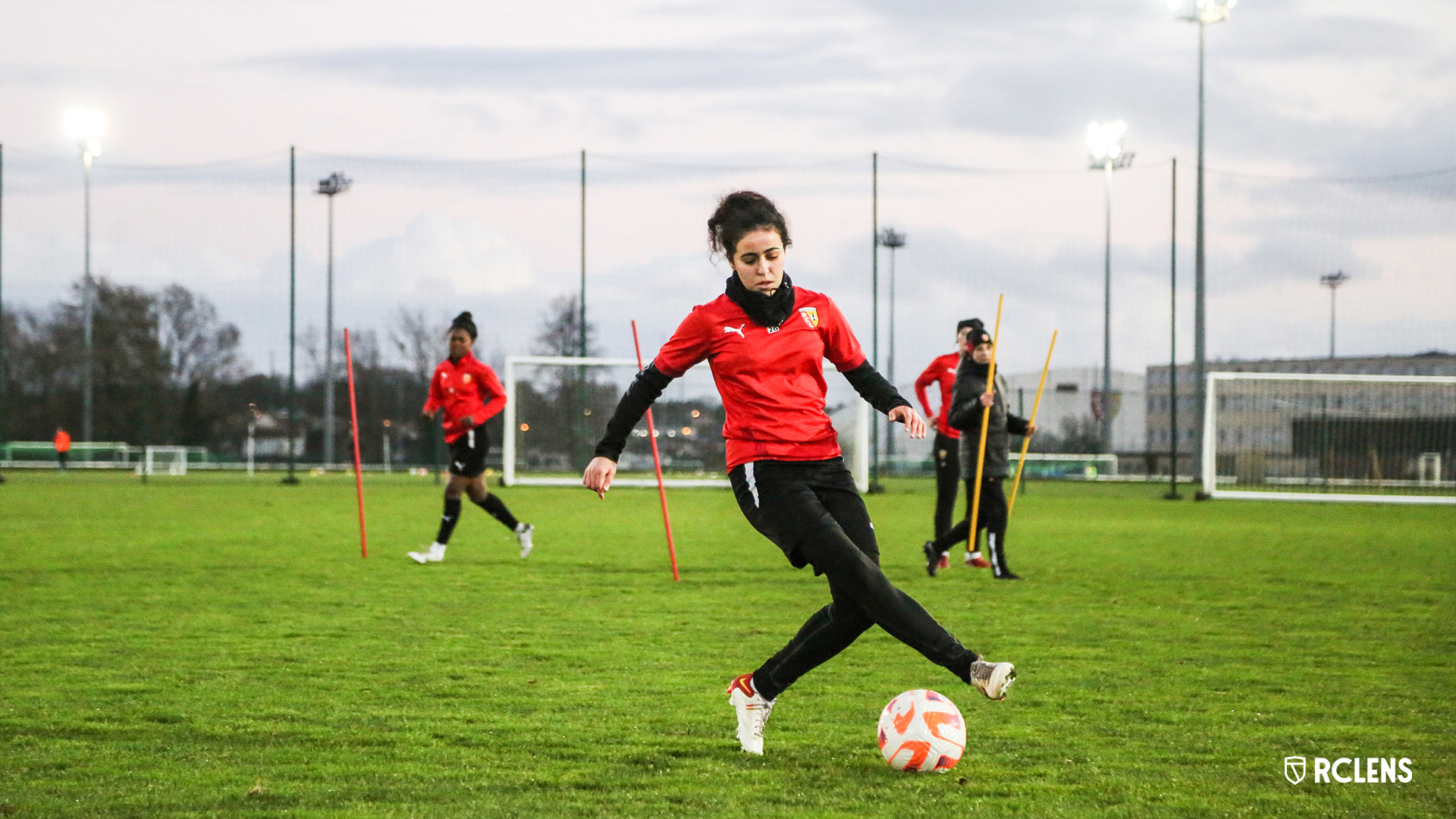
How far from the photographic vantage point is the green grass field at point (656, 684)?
13.0 feet

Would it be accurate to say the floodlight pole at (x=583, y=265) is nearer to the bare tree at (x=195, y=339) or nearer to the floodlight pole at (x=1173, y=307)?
the bare tree at (x=195, y=339)

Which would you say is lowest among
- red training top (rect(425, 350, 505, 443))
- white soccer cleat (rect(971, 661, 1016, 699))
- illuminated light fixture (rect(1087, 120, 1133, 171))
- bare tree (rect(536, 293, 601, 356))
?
white soccer cleat (rect(971, 661, 1016, 699))

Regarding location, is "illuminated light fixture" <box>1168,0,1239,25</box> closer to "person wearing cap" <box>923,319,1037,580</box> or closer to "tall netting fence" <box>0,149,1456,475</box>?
"tall netting fence" <box>0,149,1456,475</box>

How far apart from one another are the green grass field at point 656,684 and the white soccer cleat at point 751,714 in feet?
0.19

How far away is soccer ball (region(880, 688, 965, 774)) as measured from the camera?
13.8ft

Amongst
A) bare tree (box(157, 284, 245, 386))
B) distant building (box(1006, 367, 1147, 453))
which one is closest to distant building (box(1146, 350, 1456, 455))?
distant building (box(1006, 367, 1147, 453))

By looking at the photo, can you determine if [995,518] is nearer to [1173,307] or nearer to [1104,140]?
[1173,307]

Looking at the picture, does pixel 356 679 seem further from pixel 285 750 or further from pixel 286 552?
pixel 286 552

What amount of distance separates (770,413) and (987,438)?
658 cm

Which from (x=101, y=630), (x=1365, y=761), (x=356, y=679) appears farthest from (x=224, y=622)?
(x=1365, y=761)

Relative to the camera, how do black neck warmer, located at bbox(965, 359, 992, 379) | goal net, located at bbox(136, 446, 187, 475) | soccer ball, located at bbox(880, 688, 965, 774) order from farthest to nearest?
goal net, located at bbox(136, 446, 187, 475) < black neck warmer, located at bbox(965, 359, 992, 379) < soccer ball, located at bbox(880, 688, 965, 774)

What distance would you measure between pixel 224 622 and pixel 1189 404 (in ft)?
68.5

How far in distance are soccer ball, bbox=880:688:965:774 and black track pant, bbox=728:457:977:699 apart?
0.26m

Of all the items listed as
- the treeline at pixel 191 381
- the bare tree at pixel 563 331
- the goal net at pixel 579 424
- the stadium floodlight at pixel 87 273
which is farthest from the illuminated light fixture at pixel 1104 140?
the stadium floodlight at pixel 87 273
